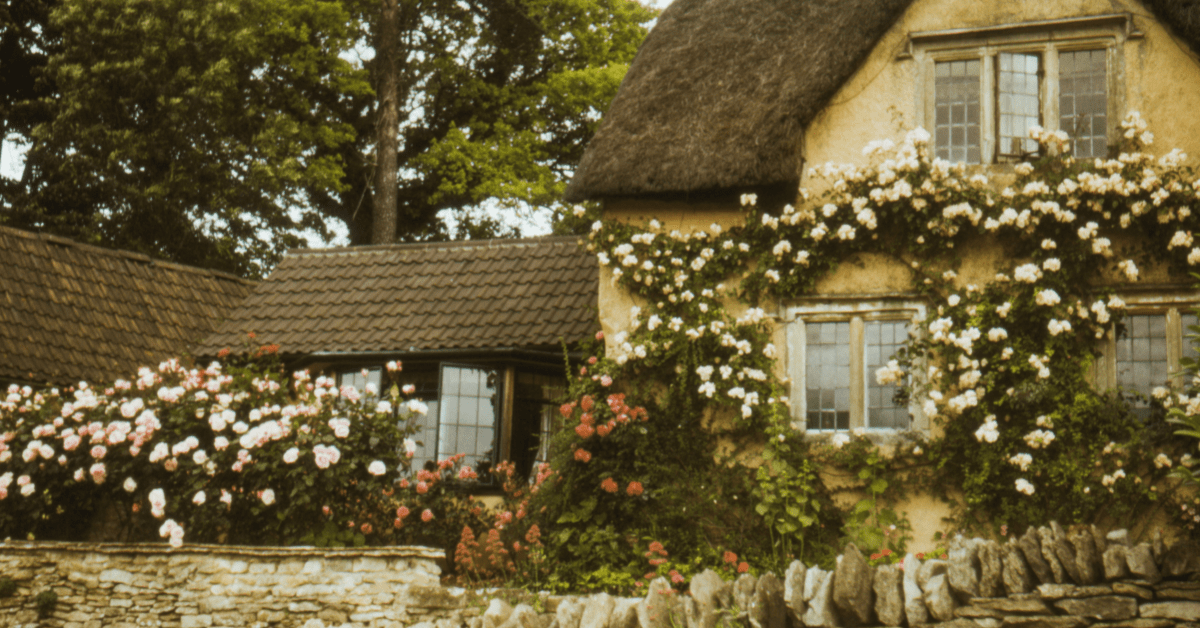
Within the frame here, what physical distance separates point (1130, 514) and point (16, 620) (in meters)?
9.28

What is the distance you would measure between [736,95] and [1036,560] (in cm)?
574

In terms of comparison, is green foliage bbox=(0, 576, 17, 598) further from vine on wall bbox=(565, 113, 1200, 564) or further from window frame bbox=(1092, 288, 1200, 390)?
window frame bbox=(1092, 288, 1200, 390)

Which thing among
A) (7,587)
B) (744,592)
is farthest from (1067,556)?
(7,587)

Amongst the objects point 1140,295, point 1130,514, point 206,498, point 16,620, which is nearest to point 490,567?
point 206,498

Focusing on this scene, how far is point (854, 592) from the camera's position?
241 inches

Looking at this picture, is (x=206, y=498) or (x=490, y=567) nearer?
(x=206, y=498)

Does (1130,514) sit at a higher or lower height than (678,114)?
lower

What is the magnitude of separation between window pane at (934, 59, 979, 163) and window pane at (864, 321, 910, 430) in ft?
5.63

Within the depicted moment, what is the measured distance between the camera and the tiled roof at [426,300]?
1295 cm

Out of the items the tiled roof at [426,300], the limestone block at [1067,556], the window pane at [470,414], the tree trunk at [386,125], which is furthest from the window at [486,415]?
the tree trunk at [386,125]

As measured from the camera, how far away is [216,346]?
47.0ft

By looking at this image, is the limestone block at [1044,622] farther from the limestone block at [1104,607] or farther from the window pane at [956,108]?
the window pane at [956,108]

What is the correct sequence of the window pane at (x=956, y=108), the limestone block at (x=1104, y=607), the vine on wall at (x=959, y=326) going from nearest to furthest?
1. the limestone block at (x=1104, y=607)
2. the vine on wall at (x=959, y=326)
3. the window pane at (x=956, y=108)

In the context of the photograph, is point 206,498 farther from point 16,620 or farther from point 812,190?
point 812,190
